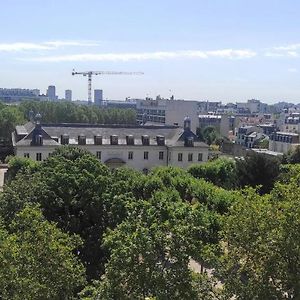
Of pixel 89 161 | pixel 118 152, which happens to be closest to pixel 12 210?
pixel 89 161

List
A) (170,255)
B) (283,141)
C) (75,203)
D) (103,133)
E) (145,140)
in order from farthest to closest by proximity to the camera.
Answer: (283,141), (145,140), (103,133), (75,203), (170,255)

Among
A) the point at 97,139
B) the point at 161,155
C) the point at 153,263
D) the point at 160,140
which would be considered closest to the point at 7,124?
the point at 97,139

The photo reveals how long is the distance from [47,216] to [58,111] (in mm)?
95289

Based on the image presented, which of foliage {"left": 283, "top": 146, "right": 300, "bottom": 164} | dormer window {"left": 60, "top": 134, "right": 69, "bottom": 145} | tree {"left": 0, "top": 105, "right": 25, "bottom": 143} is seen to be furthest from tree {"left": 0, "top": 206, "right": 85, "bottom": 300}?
tree {"left": 0, "top": 105, "right": 25, "bottom": 143}

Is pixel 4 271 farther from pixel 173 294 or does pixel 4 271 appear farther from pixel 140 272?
pixel 173 294

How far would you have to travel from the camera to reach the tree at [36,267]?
14383 millimetres

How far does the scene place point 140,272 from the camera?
46.8ft

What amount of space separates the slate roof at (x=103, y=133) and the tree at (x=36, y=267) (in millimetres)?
46295

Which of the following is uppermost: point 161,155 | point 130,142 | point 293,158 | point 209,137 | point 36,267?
point 36,267

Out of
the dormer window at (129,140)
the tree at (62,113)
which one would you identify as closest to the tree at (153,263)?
the dormer window at (129,140)

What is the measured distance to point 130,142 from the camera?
65625 mm

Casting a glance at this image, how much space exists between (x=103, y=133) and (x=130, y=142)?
3.66 meters

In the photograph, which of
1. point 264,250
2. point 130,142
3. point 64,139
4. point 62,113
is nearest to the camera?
point 264,250

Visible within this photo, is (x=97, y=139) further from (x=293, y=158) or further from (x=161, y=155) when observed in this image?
(x=293, y=158)
